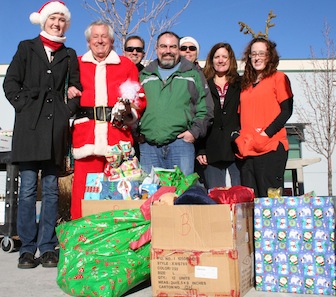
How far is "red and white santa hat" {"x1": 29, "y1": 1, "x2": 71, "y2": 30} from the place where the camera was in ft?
12.2

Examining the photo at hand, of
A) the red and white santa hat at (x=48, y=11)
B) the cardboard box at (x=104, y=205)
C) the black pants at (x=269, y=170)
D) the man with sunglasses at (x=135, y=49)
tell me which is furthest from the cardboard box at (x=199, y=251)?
the man with sunglasses at (x=135, y=49)

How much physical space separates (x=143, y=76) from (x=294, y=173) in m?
4.39

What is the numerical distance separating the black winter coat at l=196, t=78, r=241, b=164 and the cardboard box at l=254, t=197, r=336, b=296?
1.14 m

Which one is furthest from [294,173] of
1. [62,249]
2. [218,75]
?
[62,249]

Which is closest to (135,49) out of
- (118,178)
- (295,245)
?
(118,178)

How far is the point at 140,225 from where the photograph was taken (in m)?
3.08

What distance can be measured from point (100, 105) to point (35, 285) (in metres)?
1.54

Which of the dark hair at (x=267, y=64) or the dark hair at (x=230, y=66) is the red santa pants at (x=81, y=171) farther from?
the dark hair at (x=267, y=64)

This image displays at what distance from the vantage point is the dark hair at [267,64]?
153 inches

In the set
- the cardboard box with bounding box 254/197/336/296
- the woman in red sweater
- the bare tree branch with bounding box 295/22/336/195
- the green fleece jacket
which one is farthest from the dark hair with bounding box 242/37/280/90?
the bare tree branch with bounding box 295/22/336/195

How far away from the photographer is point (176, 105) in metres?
3.80

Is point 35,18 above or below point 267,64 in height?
above

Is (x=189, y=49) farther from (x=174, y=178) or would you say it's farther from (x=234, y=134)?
(x=174, y=178)

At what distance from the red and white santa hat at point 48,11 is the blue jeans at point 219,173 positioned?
1885mm
